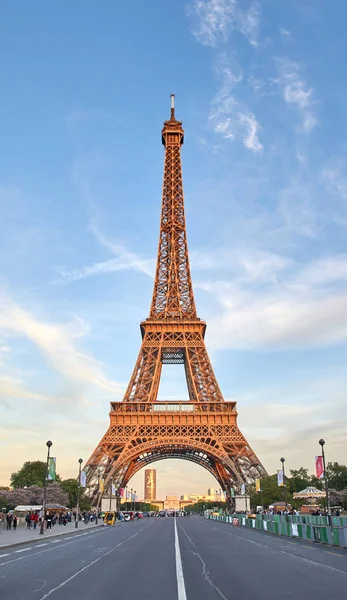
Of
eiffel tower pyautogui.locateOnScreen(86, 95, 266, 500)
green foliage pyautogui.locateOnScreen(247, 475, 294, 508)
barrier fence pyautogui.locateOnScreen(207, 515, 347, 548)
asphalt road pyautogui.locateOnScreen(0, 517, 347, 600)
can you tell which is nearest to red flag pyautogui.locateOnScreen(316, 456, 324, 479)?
barrier fence pyautogui.locateOnScreen(207, 515, 347, 548)

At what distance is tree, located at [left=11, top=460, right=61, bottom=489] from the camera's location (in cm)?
12750

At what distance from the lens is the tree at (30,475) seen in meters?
128

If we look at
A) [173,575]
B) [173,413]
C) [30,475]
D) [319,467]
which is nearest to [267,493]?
[173,413]

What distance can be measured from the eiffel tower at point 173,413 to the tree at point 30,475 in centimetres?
4649

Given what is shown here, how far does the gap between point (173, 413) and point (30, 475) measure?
63.4m

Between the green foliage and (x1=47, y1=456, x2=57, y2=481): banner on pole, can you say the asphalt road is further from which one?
the green foliage

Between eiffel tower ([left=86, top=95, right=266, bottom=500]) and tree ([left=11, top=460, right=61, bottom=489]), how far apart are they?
46488 mm

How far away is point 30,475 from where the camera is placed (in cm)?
12900

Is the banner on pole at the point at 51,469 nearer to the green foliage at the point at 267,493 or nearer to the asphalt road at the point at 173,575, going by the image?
the asphalt road at the point at 173,575

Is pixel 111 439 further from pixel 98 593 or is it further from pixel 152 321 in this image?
pixel 98 593

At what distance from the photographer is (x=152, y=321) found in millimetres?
86125

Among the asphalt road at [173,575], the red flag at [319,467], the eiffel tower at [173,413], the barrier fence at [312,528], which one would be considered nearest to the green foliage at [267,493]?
the eiffel tower at [173,413]

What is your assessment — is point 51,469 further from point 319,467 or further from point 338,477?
point 338,477

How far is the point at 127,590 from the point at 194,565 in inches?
251
